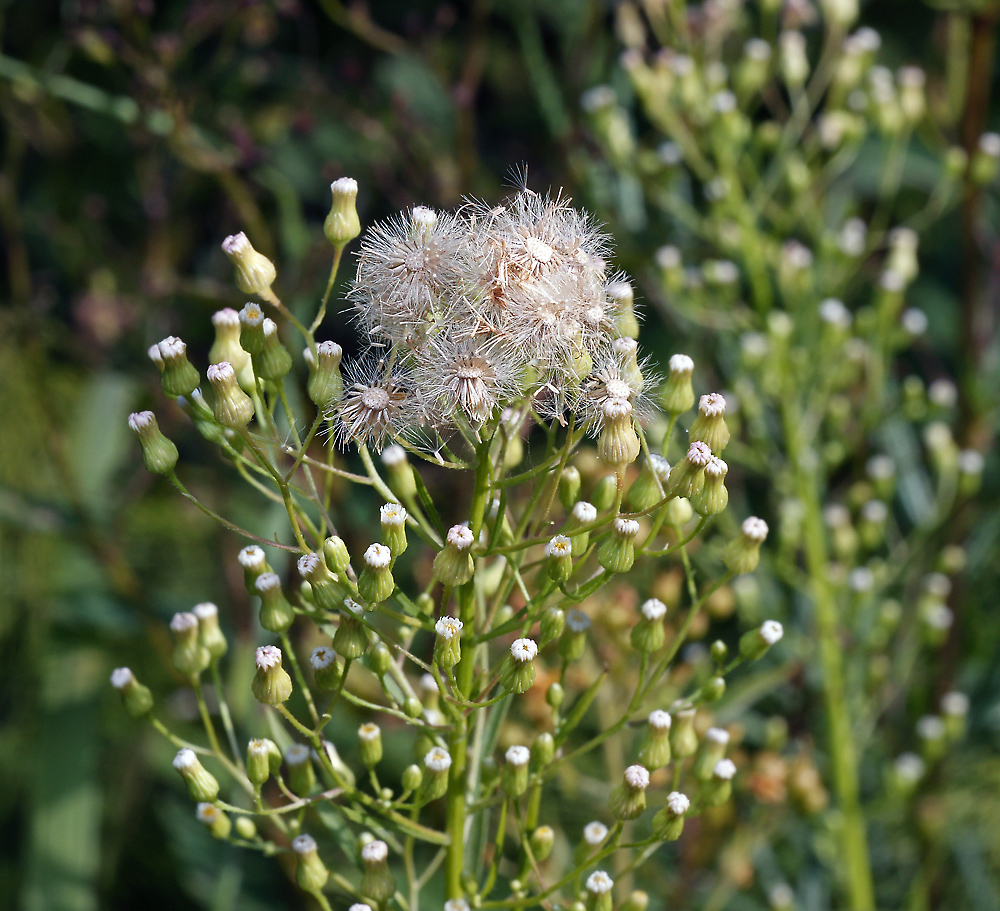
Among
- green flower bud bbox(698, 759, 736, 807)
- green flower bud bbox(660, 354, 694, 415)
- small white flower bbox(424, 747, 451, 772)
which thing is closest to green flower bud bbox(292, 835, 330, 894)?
small white flower bbox(424, 747, 451, 772)

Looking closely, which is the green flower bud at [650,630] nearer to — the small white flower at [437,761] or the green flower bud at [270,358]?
the small white flower at [437,761]

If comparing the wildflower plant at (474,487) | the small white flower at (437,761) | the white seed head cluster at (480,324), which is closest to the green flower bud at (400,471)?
the wildflower plant at (474,487)

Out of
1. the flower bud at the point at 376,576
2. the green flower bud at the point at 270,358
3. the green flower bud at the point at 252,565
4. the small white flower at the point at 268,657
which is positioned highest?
the green flower bud at the point at 270,358

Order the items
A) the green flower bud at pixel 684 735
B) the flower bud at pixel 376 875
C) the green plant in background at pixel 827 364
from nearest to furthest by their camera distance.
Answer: the flower bud at pixel 376 875 < the green flower bud at pixel 684 735 < the green plant in background at pixel 827 364

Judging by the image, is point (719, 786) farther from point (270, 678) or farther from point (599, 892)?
point (270, 678)

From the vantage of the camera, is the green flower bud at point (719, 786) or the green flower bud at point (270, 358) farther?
the green flower bud at point (719, 786)

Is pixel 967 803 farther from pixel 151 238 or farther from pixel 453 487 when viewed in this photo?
pixel 151 238
